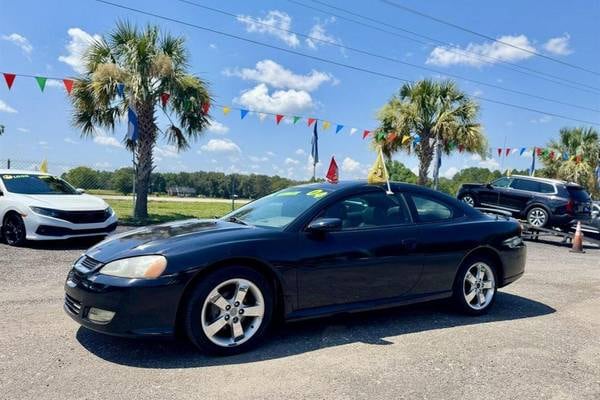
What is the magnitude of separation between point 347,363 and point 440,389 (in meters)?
0.71

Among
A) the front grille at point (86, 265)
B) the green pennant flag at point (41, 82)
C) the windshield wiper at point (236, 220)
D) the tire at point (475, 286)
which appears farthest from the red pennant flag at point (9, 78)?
the tire at point (475, 286)

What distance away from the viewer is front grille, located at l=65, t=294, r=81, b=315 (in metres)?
3.74

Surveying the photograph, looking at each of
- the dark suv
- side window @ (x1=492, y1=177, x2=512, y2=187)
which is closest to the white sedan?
the dark suv

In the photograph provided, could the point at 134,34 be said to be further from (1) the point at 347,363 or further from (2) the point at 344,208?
(1) the point at 347,363

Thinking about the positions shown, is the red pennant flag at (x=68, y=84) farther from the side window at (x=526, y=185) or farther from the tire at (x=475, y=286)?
the side window at (x=526, y=185)

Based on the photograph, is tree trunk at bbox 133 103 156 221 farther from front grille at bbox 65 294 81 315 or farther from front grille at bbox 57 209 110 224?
front grille at bbox 65 294 81 315

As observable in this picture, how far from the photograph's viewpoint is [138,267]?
3.60m

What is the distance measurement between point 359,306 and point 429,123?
51.0 feet

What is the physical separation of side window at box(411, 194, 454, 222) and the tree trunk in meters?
10.5

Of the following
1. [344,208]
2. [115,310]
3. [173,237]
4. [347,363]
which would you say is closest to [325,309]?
[347,363]

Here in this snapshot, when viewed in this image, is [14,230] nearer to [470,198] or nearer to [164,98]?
[164,98]

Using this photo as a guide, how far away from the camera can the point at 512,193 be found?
14.7m

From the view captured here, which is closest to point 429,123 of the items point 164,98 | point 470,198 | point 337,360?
point 470,198

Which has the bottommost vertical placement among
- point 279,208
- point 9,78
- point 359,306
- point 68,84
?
point 359,306
